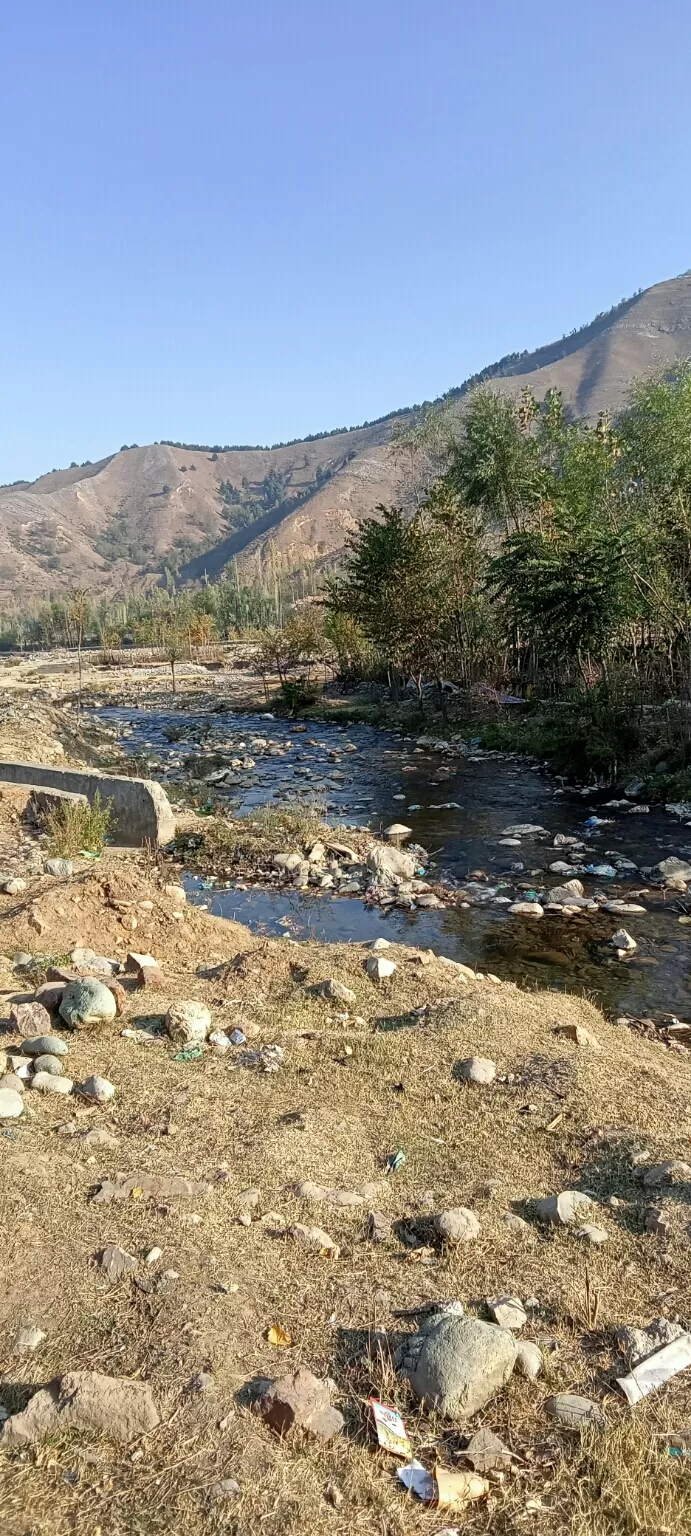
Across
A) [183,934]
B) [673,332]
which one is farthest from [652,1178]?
[673,332]

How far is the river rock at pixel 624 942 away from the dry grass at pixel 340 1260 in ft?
7.07

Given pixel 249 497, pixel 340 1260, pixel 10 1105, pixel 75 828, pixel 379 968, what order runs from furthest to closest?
1. pixel 249 497
2. pixel 75 828
3. pixel 379 968
4. pixel 10 1105
5. pixel 340 1260

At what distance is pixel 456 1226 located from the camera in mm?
3090

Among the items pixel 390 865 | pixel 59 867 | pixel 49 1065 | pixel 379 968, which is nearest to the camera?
pixel 49 1065

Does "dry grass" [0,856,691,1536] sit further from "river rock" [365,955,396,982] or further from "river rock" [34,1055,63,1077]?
"river rock" [365,955,396,982]

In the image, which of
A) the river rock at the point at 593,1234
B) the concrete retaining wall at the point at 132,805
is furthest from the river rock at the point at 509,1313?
the concrete retaining wall at the point at 132,805

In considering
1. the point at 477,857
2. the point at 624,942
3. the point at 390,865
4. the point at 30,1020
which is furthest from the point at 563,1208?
the point at 477,857

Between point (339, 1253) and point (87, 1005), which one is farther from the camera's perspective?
point (87, 1005)

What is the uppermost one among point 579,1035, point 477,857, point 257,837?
point 579,1035

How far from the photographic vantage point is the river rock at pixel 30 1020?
4.52 m

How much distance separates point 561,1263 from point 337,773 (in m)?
13.3

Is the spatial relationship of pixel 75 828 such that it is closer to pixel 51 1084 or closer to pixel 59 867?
pixel 59 867

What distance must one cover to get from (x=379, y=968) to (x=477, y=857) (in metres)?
4.94

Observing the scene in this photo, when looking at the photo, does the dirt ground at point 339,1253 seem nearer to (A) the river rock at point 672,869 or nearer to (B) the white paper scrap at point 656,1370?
(B) the white paper scrap at point 656,1370
